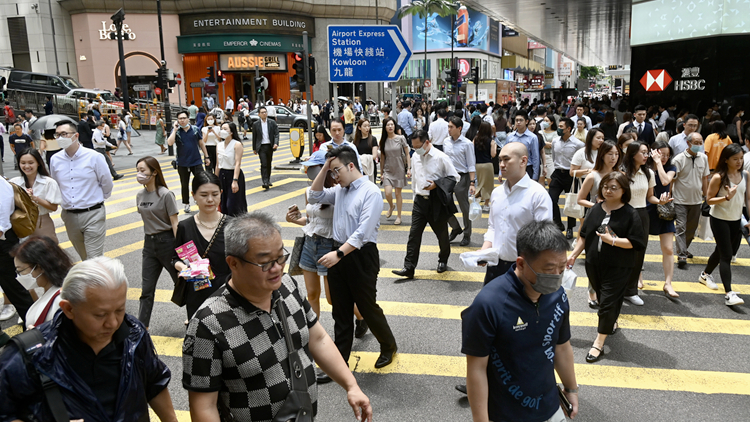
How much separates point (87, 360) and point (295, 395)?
890mm

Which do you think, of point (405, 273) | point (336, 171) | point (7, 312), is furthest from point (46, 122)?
point (336, 171)

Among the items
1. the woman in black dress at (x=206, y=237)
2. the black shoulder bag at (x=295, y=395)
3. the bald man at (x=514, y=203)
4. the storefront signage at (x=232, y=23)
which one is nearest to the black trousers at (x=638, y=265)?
the bald man at (x=514, y=203)

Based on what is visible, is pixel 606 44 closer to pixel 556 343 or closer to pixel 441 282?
pixel 441 282

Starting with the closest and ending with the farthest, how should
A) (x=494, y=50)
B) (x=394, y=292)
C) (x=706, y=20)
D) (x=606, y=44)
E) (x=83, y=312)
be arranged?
(x=83, y=312) → (x=394, y=292) → (x=706, y=20) → (x=606, y=44) → (x=494, y=50)

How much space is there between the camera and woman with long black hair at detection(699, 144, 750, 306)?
6633mm

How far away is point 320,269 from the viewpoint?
5.32 meters

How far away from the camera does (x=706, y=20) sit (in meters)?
17.6

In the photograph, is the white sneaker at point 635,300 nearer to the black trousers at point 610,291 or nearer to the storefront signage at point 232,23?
the black trousers at point 610,291

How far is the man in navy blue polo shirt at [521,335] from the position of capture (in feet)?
9.18

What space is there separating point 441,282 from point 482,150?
4.21 meters

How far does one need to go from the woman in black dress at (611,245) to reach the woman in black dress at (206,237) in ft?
10.3

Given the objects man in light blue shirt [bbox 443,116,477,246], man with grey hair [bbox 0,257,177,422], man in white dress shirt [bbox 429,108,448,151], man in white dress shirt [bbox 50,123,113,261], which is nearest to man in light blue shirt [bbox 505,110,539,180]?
man in light blue shirt [bbox 443,116,477,246]

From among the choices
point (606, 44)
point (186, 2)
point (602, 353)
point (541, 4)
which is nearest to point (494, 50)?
point (606, 44)

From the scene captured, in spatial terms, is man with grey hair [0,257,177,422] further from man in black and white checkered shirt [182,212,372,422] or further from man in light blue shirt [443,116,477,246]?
man in light blue shirt [443,116,477,246]
